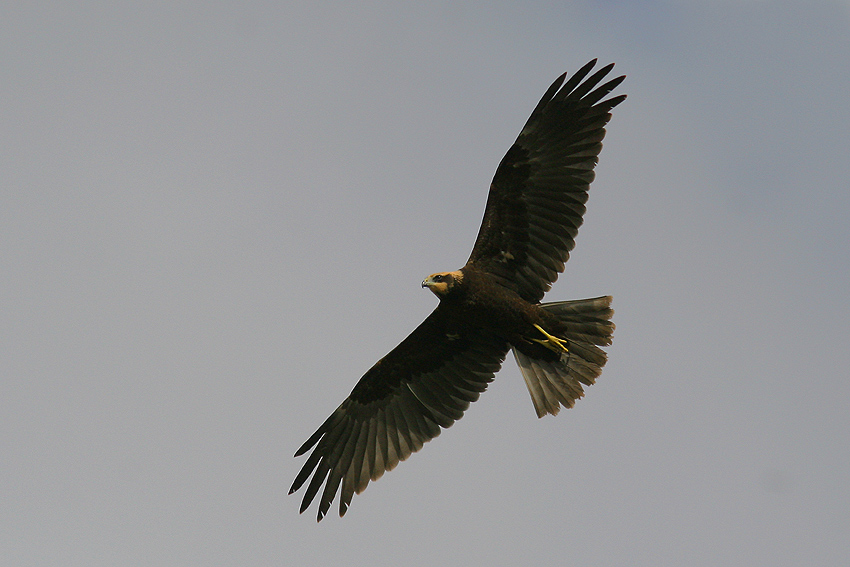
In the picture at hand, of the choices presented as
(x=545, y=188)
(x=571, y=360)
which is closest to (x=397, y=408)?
(x=571, y=360)

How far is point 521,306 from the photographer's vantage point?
1094 centimetres

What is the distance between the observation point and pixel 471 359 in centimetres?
1210

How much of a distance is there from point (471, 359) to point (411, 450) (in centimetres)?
138

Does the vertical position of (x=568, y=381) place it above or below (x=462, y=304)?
below

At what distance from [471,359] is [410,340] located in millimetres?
796

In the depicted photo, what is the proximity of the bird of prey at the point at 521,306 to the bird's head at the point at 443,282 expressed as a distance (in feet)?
0.04

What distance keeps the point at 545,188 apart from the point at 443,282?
155cm

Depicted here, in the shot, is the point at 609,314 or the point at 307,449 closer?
the point at 609,314

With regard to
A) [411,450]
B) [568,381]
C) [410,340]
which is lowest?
[568,381]

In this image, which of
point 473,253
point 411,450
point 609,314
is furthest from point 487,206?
point 411,450

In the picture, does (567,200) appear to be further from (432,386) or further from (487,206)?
(432,386)

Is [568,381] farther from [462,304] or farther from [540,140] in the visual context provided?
[540,140]

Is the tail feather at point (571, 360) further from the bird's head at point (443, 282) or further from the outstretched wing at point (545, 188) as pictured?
the bird's head at point (443, 282)

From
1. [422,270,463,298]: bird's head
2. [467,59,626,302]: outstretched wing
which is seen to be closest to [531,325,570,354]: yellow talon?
[467,59,626,302]: outstretched wing
